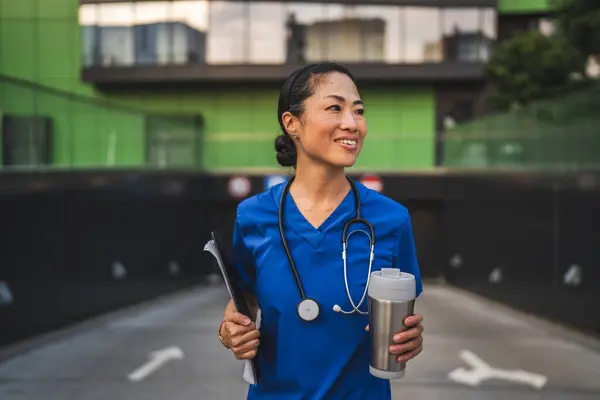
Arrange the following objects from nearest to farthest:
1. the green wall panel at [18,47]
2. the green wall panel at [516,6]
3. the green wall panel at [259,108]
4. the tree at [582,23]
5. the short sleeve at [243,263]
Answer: the short sleeve at [243,263], the tree at [582,23], the green wall panel at [259,108], the green wall panel at [18,47], the green wall panel at [516,6]

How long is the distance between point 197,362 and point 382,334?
6.55m

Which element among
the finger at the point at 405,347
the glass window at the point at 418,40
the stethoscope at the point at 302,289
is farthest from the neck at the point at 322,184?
the glass window at the point at 418,40

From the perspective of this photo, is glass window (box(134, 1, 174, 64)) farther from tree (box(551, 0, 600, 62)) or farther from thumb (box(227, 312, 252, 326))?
thumb (box(227, 312, 252, 326))

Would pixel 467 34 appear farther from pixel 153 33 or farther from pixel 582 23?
pixel 153 33

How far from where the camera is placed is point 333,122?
7.41ft

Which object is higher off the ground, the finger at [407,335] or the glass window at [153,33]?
the glass window at [153,33]

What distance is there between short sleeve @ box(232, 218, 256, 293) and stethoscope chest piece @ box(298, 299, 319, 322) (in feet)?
0.95

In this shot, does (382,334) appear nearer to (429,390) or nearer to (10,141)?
(429,390)

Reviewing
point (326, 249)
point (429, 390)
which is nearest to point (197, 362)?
point (429, 390)

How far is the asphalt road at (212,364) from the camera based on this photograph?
6895 millimetres

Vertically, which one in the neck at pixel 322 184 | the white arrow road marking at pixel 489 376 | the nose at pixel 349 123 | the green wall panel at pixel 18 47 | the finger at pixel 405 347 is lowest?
the white arrow road marking at pixel 489 376

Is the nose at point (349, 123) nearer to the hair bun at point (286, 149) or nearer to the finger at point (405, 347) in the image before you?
the hair bun at point (286, 149)

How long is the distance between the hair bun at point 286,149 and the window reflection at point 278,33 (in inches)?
961

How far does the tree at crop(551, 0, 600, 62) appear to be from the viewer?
50.0 feet
